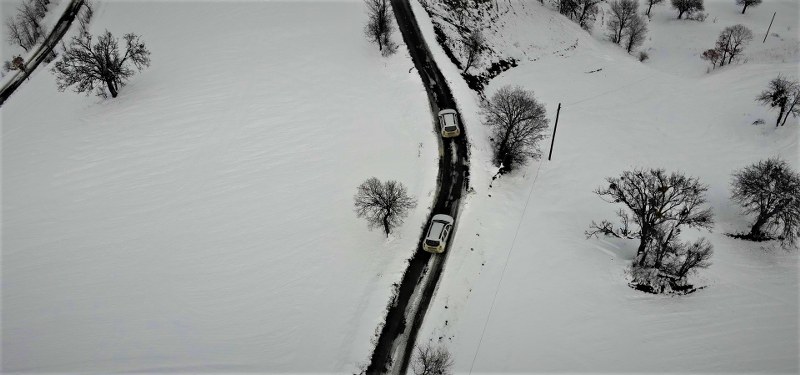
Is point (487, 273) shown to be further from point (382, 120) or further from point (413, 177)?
point (382, 120)

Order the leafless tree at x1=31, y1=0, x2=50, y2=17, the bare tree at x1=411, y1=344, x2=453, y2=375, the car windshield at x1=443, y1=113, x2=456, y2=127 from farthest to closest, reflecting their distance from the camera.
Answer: the leafless tree at x1=31, y1=0, x2=50, y2=17, the car windshield at x1=443, y1=113, x2=456, y2=127, the bare tree at x1=411, y1=344, x2=453, y2=375

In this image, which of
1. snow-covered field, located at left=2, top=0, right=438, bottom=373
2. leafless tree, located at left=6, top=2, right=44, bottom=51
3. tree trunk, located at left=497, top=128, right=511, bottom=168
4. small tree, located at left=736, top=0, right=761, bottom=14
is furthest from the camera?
small tree, located at left=736, top=0, right=761, bottom=14

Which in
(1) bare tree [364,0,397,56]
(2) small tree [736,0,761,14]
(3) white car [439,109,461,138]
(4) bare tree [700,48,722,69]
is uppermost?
(2) small tree [736,0,761,14]

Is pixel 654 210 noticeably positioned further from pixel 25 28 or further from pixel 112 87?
pixel 25 28

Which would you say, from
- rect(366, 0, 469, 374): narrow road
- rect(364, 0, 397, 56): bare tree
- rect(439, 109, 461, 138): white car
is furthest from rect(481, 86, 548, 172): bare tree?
rect(364, 0, 397, 56): bare tree

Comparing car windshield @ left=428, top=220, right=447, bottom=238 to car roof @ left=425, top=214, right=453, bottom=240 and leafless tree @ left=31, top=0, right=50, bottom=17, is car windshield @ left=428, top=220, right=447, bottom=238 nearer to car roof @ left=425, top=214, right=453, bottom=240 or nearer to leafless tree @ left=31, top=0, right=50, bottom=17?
car roof @ left=425, top=214, right=453, bottom=240

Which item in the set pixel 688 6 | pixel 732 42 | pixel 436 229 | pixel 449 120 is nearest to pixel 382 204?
pixel 436 229
